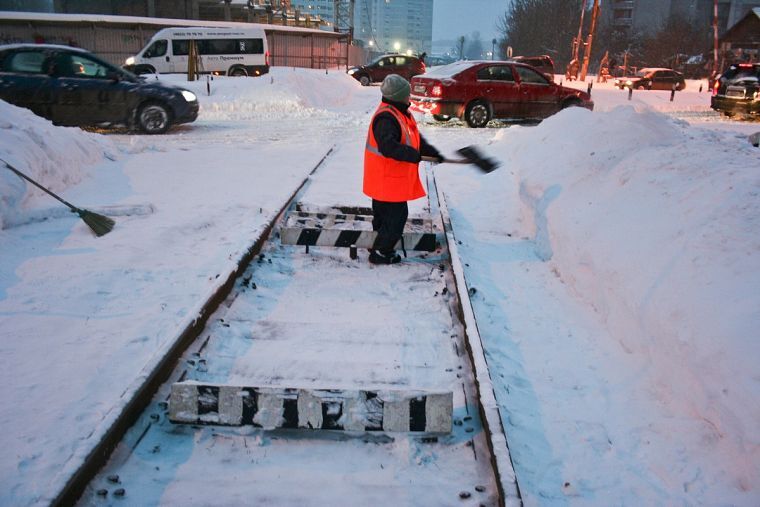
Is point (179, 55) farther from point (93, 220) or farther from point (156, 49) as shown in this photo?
point (93, 220)

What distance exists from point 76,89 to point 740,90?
18.9 metres

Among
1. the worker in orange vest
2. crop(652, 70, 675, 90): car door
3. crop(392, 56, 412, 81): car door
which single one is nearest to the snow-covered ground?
the worker in orange vest

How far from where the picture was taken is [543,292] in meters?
5.21

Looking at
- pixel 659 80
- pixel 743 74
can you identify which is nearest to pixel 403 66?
pixel 743 74

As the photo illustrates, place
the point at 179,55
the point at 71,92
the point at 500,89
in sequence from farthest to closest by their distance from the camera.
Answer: the point at 179,55
the point at 500,89
the point at 71,92

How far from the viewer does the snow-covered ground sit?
9.66ft

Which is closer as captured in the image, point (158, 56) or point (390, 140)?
point (390, 140)

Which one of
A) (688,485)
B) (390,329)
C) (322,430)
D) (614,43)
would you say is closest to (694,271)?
(688,485)

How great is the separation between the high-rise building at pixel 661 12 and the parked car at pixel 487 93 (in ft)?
203

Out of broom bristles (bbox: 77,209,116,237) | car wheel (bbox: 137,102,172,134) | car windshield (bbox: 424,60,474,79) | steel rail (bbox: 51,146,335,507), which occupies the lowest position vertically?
steel rail (bbox: 51,146,335,507)

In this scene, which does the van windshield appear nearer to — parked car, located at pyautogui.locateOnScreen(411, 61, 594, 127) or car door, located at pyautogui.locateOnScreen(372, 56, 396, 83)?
car door, located at pyautogui.locateOnScreen(372, 56, 396, 83)

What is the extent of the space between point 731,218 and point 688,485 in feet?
6.81

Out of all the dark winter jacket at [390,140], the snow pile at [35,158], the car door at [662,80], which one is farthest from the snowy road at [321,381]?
the car door at [662,80]

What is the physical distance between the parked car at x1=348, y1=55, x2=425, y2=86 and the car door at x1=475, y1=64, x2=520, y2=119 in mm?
14836
